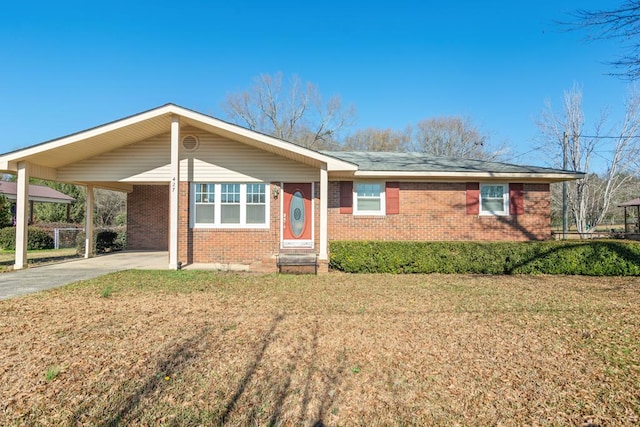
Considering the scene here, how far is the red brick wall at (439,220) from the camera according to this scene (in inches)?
455

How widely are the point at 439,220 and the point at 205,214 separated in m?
7.71

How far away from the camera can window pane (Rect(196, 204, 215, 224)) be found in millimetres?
10852

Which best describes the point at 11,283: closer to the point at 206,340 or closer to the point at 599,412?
the point at 206,340

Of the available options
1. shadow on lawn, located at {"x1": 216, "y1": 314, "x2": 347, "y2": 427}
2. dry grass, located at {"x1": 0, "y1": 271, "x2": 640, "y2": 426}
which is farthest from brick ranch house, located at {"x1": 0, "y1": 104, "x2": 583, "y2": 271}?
shadow on lawn, located at {"x1": 216, "y1": 314, "x2": 347, "y2": 427}

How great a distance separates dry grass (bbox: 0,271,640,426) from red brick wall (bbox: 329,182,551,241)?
4.93m

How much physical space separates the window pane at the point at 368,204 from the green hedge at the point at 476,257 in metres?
2.53

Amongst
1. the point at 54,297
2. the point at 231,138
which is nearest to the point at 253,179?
the point at 231,138

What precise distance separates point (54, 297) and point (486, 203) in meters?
12.2

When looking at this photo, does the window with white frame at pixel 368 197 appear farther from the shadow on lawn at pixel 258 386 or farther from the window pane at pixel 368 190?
the shadow on lawn at pixel 258 386

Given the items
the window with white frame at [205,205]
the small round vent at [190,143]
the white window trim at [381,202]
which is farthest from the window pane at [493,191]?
the small round vent at [190,143]

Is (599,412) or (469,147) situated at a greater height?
(469,147)

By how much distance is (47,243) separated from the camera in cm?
1745

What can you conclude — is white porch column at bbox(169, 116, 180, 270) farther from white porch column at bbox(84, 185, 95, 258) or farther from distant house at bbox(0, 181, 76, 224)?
distant house at bbox(0, 181, 76, 224)

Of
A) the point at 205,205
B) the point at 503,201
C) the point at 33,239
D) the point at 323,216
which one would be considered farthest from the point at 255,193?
the point at 33,239
